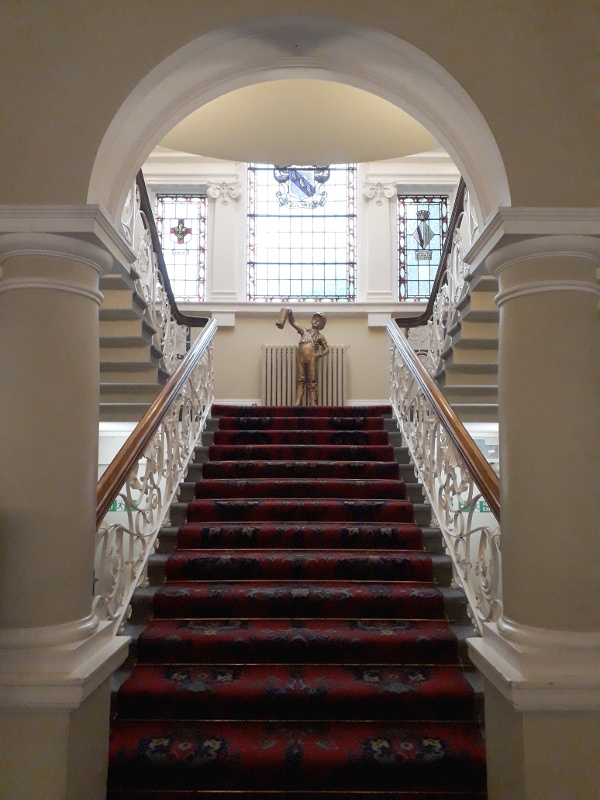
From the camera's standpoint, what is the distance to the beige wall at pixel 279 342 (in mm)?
8688

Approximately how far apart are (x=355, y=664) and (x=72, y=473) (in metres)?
1.68

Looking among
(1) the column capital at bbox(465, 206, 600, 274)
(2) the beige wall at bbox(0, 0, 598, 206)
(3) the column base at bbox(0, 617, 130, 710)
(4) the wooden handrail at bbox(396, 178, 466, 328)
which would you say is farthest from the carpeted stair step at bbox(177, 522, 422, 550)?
(4) the wooden handrail at bbox(396, 178, 466, 328)

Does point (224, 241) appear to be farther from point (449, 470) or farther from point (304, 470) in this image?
point (449, 470)

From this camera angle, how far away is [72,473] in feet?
7.04

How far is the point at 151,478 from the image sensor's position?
3.64 metres

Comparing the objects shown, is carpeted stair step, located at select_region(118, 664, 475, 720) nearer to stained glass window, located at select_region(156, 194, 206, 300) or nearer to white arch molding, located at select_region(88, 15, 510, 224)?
white arch molding, located at select_region(88, 15, 510, 224)

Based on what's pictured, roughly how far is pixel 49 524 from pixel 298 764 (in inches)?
52.5

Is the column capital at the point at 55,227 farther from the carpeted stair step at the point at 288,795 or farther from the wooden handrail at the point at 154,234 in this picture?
the wooden handrail at the point at 154,234

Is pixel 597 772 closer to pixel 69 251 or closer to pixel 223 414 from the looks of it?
pixel 69 251

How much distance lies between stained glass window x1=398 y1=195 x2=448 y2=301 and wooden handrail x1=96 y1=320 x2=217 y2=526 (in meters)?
5.11

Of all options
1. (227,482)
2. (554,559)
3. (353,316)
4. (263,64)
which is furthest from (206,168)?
(554,559)

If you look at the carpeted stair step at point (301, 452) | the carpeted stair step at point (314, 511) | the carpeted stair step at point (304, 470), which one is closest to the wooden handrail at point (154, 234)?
the carpeted stair step at point (301, 452)

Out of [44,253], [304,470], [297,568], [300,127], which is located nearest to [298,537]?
[297,568]

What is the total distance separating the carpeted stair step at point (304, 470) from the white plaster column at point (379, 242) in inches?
183
